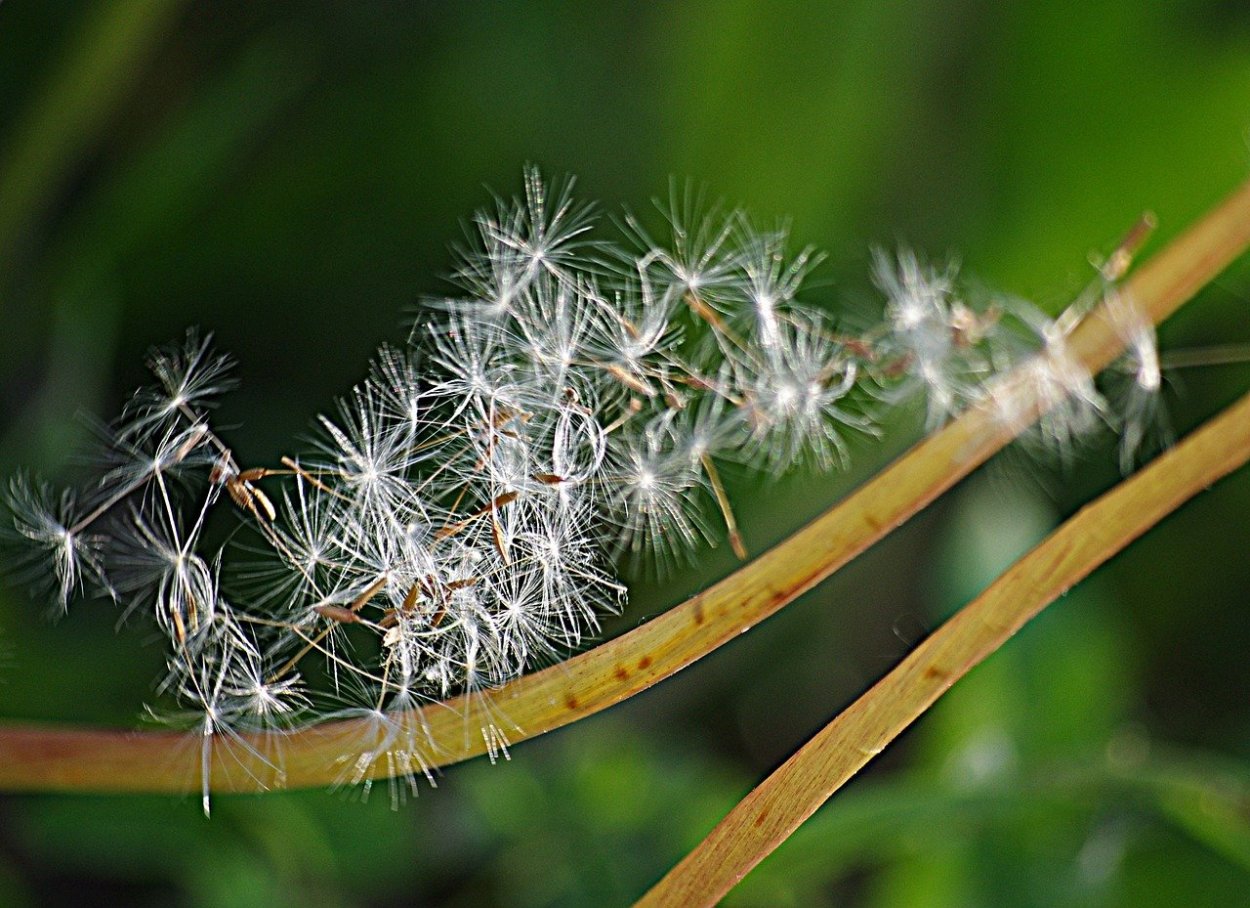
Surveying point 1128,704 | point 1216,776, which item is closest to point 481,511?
point 1216,776

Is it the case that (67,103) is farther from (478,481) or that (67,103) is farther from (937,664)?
(937,664)

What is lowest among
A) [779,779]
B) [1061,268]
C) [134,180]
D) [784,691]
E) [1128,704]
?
[779,779]

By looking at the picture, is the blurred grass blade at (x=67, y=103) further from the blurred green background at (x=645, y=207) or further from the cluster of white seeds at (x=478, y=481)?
the cluster of white seeds at (x=478, y=481)

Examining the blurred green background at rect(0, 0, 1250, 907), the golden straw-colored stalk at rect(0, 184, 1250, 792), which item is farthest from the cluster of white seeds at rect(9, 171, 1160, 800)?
the blurred green background at rect(0, 0, 1250, 907)

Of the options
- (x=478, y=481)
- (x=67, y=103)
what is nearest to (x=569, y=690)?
(x=478, y=481)

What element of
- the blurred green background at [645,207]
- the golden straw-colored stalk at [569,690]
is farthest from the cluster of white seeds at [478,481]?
the blurred green background at [645,207]

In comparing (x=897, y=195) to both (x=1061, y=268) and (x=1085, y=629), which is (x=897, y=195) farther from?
(x=1085, y=629)
